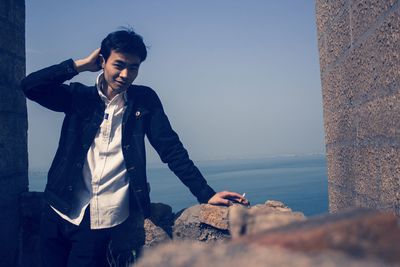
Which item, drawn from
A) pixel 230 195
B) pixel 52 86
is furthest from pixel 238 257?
pixel 52 86

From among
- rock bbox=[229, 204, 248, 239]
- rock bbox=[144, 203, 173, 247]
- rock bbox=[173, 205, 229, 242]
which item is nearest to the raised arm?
rock bbox=[144, 203, 173, 247]

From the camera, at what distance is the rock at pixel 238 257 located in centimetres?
63

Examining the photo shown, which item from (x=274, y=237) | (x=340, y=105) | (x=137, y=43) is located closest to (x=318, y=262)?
(x=274, y=237)

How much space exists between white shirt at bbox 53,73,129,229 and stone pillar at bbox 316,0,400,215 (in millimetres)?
1626

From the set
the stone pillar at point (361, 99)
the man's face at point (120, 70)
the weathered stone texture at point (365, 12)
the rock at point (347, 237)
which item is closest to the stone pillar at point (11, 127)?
the man's face at point (120, 70)

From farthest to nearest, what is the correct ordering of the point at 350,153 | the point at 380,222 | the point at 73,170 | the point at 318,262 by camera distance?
1. the point at 73,170
2. the point at 350,153
3. the point at 380,222
4. the point at 318,262

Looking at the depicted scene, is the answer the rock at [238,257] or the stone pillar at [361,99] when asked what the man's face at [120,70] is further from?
the rock at [238,257]

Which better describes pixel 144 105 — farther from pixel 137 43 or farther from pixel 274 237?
pixel 274 237

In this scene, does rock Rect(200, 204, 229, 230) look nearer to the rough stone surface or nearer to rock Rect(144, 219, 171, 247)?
rock Rect(144, 219, 171, 247)

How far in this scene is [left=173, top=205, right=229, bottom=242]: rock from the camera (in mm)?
3021

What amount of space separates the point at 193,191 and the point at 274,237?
92.2 inches

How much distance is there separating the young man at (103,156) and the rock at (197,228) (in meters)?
0.13

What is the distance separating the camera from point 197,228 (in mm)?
3057

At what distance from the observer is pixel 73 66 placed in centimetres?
313
